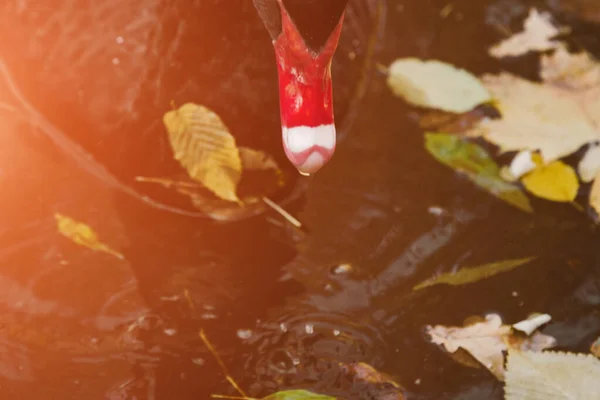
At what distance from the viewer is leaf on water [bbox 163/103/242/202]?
830 millimetres

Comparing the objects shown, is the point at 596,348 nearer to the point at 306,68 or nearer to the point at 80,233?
the point at 306,68

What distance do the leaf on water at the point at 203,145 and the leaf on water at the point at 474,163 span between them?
28 cm

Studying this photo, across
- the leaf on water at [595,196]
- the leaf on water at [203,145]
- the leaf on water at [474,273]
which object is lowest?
the leaf on water at [474,273]

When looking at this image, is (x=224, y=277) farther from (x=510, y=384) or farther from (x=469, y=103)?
(x=469, y=103)

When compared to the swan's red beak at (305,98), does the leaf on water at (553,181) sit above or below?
below

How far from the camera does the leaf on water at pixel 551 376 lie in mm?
666

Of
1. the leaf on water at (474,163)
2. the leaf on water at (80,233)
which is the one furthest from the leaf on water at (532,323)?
the leaf on water at (80,233)

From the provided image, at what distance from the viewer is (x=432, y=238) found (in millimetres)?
834

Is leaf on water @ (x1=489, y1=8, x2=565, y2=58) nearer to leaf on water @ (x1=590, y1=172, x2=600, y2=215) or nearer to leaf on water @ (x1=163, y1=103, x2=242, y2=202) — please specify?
leaf on water @ (x1=590, y1=172, x2=600, y2=215)

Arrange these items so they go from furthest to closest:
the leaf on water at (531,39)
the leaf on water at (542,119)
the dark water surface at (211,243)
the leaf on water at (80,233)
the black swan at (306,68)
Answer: the leaf on water at (531,39)
the leaf on water at (542,119)
the leaf on water at (80,233)
the dark water surface at (211,243)
the black swan at (306,68)

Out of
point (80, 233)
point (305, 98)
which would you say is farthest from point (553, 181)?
point (80, 233)

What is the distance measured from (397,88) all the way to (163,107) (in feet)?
1.21

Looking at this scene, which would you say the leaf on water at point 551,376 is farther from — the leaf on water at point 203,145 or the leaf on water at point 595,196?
the leaf on water at point 203,145

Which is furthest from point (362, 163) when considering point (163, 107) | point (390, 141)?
point (163, 107)
